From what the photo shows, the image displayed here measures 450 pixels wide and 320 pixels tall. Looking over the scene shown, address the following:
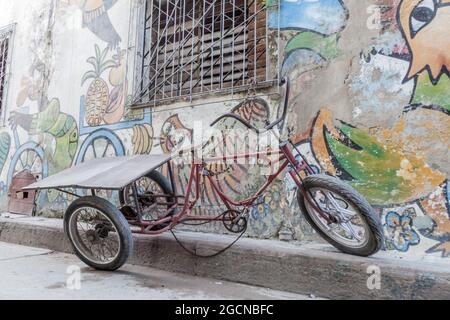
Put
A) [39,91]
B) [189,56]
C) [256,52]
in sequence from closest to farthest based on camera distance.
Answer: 1. [256,52]
2. [189,56]
3. [39,91]

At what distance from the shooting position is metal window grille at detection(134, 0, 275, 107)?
4273 millimetres

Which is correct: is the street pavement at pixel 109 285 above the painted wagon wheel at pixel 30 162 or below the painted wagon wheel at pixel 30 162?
below

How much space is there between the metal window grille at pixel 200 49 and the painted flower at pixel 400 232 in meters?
1.87

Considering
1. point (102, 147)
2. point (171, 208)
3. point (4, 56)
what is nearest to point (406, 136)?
point (171, 208)

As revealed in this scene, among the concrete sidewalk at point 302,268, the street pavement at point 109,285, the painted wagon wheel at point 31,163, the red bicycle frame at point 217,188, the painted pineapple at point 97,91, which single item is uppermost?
the painted pineapple at point 97,91

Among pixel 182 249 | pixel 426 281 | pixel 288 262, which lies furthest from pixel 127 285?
pixel 426 281

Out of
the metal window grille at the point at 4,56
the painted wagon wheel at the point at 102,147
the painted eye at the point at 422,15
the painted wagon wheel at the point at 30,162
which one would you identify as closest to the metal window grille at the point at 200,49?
the painted wagon wheel at the point at 102,147

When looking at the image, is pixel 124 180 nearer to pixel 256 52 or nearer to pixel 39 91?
pixel 256 52

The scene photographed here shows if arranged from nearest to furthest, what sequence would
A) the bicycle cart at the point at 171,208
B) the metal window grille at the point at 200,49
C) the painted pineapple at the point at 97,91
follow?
1. the bicycle cart at the point at 171,208
2. the metal window grille at the point at 200,49
3. the painted pineapple at the point at 97,91

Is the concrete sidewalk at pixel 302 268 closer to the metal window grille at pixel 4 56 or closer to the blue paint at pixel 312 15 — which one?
the blue paint at pixel 312 15

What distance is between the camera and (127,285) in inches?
115

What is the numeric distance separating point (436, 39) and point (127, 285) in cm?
339

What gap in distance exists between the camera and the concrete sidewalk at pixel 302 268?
95.0 inches

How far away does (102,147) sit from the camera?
538cm
